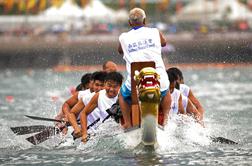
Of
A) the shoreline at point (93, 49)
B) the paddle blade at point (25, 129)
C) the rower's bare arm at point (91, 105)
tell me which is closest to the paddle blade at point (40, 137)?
the paddle blade at point (25, 129)

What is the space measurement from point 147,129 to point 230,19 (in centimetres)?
5250

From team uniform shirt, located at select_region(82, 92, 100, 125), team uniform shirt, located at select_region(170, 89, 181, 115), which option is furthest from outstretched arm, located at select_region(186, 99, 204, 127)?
team uniform shirt, located at select_region(82, 92, 100, 125)

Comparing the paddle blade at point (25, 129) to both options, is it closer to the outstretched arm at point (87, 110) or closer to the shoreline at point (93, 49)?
the outstretched arm at point (87, 110)

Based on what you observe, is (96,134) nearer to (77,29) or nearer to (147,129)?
(147,129)

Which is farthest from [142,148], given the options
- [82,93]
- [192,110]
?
[192,110]

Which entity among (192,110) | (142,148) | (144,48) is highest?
(144,48)

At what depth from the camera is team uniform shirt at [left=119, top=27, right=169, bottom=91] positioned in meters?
12.9

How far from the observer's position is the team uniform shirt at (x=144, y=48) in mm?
12867

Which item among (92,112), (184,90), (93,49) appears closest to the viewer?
(92,112)

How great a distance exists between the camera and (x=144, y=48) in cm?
1288

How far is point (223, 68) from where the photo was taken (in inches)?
2057

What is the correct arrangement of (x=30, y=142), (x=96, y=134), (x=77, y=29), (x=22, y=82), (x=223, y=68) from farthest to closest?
(x=77, y=29)
(x=223, y=68)
(x=22, y=82)
(x=30, y=142)
(x=96, y=134)

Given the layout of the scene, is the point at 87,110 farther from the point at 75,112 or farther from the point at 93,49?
the point at 93,49

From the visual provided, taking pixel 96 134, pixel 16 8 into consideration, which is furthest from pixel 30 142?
pixel 16 8
